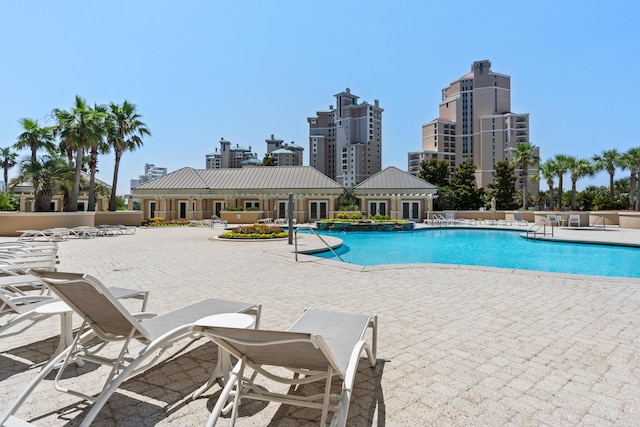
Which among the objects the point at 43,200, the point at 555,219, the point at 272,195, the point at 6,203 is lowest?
the point at 555,219

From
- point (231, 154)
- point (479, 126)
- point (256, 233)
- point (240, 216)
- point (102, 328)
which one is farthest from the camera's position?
point (231, 154)

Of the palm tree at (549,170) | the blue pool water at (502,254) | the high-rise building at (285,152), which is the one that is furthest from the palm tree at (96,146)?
the high-rise building at (285,152)

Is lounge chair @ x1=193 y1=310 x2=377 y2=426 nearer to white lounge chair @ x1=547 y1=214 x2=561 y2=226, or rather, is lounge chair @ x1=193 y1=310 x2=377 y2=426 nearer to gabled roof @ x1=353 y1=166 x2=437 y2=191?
white lounge chair @ x1=547 y1=214 x2=561 y2=226

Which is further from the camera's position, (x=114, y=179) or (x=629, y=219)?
(x=114, y=179)

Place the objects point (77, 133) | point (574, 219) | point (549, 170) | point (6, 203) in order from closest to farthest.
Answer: point (77, 133) → point (574, 219) → point (549, 170) → point (6, 203)

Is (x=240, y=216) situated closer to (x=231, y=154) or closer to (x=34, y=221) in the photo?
(x=34, y=221)

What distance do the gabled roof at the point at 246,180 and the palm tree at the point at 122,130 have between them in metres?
7.26

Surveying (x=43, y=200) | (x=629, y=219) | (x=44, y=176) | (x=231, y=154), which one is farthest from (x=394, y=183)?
(x=231, y=154)

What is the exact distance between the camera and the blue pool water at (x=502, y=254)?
11.2m

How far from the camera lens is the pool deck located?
242 cm

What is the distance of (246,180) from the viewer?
3747 centimetres

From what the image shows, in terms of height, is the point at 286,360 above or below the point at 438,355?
above

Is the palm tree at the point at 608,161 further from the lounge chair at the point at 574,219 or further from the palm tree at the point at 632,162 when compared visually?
the lounge chair at the point at 574,219

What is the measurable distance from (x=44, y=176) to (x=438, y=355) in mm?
25016
